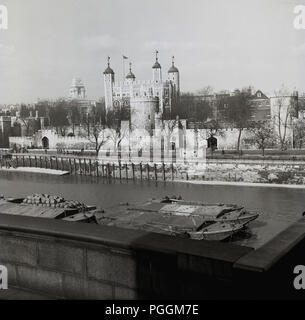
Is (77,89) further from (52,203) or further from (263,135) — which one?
(52,203)

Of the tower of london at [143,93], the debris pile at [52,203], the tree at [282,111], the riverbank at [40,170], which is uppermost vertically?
the tower of london at [143,93]

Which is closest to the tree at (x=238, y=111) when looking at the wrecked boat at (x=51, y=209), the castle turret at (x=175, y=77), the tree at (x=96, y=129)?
the castle turret at (x=175, y=77)

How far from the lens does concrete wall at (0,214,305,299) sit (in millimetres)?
666

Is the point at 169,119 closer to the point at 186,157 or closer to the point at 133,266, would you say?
the point at 186,157

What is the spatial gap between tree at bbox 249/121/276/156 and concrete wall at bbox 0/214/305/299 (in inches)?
398

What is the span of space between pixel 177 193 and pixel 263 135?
11.1 ft

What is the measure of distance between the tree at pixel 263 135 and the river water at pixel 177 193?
208 cm

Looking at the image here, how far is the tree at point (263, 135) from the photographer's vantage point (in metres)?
11.0

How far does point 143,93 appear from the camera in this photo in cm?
1491

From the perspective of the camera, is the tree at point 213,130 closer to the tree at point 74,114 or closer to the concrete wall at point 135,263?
the tree at point 74,114

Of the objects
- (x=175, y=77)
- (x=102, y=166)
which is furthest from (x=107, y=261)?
(x=175, y=77)

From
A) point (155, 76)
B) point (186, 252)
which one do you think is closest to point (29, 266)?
point (186, 252)
